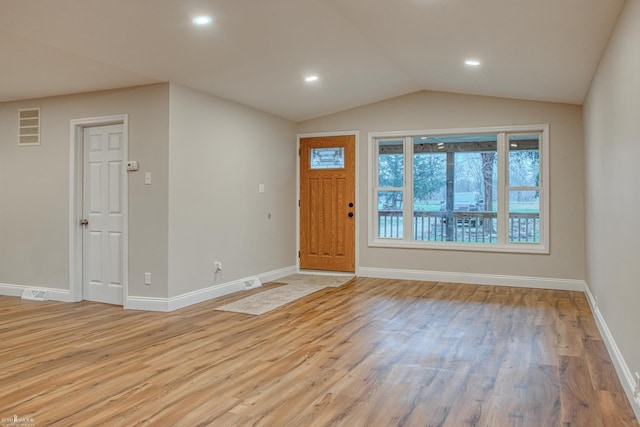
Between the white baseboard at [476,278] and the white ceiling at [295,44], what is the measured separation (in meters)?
2.29

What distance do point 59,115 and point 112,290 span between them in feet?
6.83

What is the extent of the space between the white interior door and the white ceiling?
0.59m

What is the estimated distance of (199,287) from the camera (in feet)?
17.0

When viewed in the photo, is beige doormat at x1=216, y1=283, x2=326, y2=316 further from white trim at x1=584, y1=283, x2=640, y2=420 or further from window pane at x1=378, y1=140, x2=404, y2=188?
white trim at x1=584, y1=283, x2=640, y2=420

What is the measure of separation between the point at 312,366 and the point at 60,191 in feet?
12.7

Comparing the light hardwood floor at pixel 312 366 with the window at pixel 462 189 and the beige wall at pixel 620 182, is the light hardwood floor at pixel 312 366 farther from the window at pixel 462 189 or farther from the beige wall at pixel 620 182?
the window at pixel 462 189

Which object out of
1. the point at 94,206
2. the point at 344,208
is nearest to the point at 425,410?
the point at 94,206

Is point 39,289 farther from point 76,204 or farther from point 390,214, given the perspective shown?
point 390,214

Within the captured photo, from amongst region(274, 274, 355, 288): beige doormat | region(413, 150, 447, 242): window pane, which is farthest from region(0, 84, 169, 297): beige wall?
region(413, 150, 447, 242): window pane

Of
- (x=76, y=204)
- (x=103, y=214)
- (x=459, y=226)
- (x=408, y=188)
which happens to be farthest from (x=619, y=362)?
(x=76, y=204)

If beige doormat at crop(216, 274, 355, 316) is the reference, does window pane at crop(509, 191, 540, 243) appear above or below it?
above

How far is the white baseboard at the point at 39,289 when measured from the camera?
17.3ft

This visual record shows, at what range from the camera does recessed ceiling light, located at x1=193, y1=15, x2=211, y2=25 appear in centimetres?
346

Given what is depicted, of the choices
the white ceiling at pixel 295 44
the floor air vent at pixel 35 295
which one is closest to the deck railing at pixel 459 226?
the white ceiling at pixel 295 44
